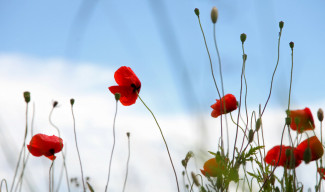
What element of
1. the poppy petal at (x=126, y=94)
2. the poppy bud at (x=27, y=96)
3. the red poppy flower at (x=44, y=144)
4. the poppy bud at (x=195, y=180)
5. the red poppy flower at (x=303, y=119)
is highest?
the poppy petal at (x=126, y=94)

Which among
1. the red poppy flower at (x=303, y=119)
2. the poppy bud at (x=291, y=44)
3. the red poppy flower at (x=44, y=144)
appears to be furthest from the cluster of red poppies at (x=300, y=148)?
the red poppy flower at (x=44, y=144)

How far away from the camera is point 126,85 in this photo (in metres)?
2.58

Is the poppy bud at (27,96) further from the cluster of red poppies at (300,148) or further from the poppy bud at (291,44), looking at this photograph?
the poppy bud at (291,44)

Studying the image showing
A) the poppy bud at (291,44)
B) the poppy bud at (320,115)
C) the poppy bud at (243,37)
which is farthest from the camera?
the poppy bud at (291,44)

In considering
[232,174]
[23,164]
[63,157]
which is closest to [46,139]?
[63,157]

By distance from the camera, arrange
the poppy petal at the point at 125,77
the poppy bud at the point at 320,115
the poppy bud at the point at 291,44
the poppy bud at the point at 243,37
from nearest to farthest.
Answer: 1. the poppy bud at the point at 320,115
2. the poppy bud at the point at 243,37
3. the poppy bud at the point at 291,44
4. the poppy petal at the point at 125,77

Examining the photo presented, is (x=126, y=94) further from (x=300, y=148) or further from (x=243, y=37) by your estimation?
(x=300, y=148)

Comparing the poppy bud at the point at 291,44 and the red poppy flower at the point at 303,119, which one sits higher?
the poppy bud at the point at 291,44

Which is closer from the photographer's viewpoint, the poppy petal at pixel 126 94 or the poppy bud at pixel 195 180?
the poppy bud at pixel 195 180

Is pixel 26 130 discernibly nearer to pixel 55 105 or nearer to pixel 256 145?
pixel 55 105

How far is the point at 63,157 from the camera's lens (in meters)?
2.42

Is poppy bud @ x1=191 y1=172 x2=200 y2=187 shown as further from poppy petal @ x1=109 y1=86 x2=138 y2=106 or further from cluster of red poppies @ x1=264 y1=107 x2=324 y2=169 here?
poppy petal @ x1=109 y1=86 x2=138 y2=106

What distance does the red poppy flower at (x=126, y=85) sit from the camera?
257 centimetres

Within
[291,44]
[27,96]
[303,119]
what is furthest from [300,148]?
[27,96]
